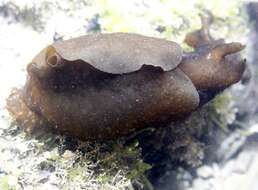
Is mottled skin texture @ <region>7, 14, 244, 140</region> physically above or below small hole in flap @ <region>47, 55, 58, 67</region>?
below

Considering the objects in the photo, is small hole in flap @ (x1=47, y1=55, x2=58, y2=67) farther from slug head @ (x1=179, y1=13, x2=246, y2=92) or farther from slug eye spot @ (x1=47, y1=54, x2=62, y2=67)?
slug head @ (x1=179, y1=13, x2=246, y2=92)

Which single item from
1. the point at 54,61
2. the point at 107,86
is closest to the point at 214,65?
the point at 107,86

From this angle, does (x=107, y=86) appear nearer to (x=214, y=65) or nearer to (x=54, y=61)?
(x=54, y=61)

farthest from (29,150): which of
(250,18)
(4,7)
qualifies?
(250,18)

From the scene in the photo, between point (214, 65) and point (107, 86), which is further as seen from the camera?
point (214, 65)

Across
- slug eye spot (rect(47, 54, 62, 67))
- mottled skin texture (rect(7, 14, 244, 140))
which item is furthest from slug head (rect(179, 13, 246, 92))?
slug eye spot (rect(47, 54, 62, 67))

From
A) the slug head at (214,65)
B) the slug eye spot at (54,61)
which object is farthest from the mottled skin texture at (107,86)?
the slug head at (214,65)

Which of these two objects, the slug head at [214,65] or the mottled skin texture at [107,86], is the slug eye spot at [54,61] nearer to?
the mottled skin texture at [107,86]

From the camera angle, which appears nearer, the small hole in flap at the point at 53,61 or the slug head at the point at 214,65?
the small hole in flap at the point at 53,61
